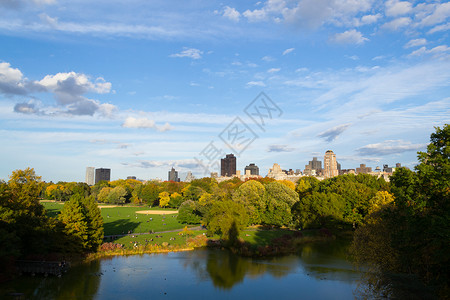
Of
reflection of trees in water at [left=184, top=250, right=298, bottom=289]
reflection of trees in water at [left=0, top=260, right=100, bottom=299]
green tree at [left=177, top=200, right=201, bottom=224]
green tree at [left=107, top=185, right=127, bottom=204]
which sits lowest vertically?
reflection of trees in water at [left=184, top=250, right=298, bottom=289]

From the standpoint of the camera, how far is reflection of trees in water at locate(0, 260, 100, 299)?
28.2 meters

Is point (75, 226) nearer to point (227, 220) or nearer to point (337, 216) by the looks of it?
point (227, 220)

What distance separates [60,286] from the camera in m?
30.8

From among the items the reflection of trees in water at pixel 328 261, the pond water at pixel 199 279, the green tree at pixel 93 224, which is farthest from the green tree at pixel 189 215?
the green tree at pixel 93 224

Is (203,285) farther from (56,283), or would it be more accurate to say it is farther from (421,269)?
(421,269)

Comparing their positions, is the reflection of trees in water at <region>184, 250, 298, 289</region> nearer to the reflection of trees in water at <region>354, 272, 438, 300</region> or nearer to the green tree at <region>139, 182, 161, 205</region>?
the reflection of trees in water at <region>354, 272, 438, 300</region>

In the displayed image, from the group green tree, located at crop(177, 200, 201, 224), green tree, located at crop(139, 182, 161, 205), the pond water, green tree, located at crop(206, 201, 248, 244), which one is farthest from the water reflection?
green tree, located at crop(139, 182, 161, 205)

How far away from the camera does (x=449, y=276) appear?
767 inches

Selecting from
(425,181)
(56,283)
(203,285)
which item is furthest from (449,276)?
(56,283)

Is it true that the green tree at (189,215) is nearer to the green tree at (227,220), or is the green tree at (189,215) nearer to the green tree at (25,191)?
the green tree at (227,220)

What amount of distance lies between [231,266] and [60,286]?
2016cm

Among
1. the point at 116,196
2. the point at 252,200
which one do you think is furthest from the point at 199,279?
the point at 116,196

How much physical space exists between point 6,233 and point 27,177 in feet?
43.5

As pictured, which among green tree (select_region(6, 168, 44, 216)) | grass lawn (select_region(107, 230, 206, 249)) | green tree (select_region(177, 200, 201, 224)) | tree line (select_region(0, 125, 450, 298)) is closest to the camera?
tree line (select_region(0, 125, 450, 298))
